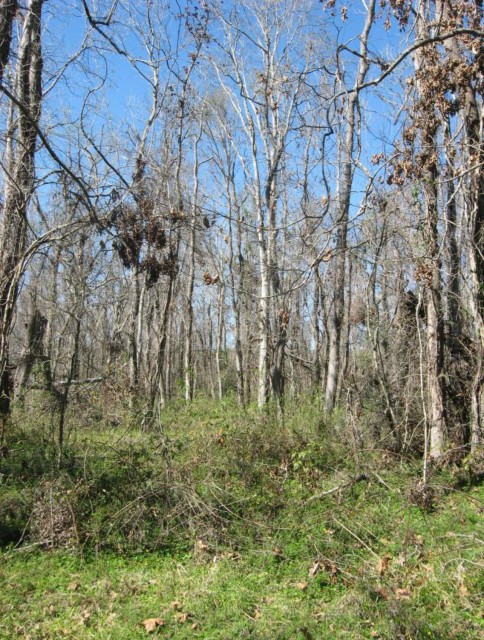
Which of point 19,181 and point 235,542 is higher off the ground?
point 19,181

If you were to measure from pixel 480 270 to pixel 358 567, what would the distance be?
4.48 metres

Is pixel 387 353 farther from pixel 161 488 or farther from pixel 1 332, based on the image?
pixel 1 332

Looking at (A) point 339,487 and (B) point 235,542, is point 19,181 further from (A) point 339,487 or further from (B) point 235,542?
(A) point 339,487

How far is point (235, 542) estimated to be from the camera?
5586 millimetres

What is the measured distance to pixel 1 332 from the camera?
22.0 feet

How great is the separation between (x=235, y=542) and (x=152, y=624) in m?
1.65

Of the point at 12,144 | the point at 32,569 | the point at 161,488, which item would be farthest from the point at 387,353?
the point at 12,144

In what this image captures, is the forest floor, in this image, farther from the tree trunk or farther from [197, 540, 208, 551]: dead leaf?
the tree trunk

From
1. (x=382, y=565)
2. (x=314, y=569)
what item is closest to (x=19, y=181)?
(x=314, y=569)

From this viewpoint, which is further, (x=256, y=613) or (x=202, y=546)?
(x=202, y=546)

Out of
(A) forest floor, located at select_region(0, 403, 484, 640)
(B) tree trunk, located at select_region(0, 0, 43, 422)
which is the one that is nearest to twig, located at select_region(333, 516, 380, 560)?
(A) forest floor, located at select_region(0, 403, 484, 640)

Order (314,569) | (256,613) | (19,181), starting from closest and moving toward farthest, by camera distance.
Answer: (256,613), (314,569), (19,181)

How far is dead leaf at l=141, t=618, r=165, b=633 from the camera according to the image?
13.2 ft

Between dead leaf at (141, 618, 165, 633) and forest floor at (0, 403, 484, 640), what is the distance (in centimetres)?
2
